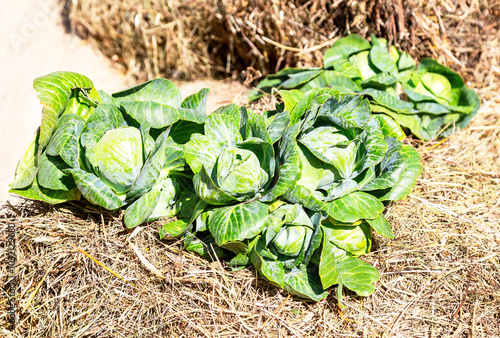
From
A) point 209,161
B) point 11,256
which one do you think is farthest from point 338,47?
point 11,256

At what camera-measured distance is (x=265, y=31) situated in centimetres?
340

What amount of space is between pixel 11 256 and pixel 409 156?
208cm

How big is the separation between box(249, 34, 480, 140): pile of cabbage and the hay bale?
287 mm

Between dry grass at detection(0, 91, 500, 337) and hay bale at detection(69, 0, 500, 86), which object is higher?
hay bale at detection(69, 0, 500, 86)

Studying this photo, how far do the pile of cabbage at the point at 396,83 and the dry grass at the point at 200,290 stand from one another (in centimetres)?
86

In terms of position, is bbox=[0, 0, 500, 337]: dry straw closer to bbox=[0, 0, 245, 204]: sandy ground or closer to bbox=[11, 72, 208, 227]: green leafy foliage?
bbox=[11, 72, 208, 227]: green leafy foliage

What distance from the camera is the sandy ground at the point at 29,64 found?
387cm

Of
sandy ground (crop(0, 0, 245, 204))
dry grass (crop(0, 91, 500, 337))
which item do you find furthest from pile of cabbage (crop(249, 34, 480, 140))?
sandy ground (crop(0, 0, 245, 204))

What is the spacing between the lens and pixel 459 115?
2.71m

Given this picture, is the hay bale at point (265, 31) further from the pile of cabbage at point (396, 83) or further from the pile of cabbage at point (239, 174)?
the pile of cabbage at point (239, 174)

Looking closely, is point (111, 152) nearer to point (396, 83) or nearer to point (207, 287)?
point (207, 287)

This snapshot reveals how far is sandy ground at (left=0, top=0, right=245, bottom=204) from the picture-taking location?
3.87 m

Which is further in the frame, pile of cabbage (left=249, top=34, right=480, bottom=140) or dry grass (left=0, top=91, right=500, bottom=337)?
pile of cabbage (left=249, top=34, right=480, bottom=140)

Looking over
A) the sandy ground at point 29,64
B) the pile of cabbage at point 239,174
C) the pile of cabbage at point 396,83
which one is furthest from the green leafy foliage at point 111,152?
the sandy ground at point 29,64
